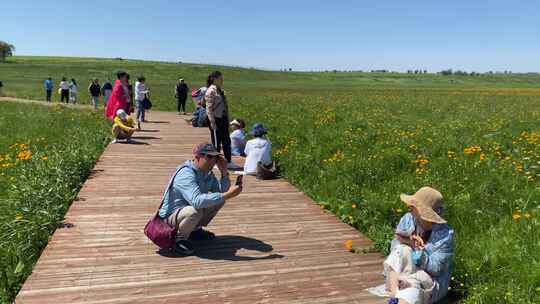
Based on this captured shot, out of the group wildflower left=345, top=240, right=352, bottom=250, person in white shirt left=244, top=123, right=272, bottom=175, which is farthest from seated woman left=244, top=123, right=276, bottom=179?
wildflower left=345, top=240, right=352, bottom=250

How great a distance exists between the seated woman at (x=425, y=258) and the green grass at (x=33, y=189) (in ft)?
12.1

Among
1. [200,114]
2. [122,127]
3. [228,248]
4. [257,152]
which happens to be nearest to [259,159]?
[257,152]

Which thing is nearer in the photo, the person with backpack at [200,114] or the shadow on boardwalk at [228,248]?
the shadow on boardwalk at [228,248]

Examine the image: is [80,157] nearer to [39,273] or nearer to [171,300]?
[39,273]

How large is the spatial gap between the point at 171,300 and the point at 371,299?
2.01 m

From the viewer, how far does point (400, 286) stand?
13.2 feet

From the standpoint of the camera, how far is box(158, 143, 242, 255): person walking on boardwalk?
4.95 meters

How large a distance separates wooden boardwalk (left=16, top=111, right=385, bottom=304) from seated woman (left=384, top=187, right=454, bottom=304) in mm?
471

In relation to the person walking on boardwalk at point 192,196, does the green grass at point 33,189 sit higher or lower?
lower

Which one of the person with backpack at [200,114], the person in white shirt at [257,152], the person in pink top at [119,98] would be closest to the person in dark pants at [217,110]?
the person in white shirt at [257,152]

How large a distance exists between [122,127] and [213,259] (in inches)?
356

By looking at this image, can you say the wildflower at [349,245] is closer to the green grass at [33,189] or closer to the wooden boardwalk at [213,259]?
the wooden boardwalk at [213,259]

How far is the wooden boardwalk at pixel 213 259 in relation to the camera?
4316 mm

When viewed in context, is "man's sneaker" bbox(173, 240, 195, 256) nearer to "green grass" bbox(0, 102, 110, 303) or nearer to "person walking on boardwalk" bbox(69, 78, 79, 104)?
"green grass" bbox(0, 102, 110, 303)
